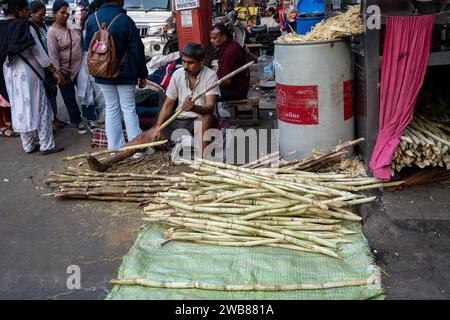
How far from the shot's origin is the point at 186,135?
564cm

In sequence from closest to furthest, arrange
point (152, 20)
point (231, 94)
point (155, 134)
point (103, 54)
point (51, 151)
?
point (155, 134) → point (103, 54) → point (51, 151) → point (231, 94) → point (152, 20)

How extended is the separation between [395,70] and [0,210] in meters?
4.05

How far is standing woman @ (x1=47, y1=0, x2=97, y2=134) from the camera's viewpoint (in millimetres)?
6941

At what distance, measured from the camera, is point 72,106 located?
7.47 meters

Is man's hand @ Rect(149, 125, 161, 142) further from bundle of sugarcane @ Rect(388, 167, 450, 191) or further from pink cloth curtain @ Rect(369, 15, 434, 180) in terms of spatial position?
bundle of sugarcane @ Rect(388, 167, 450, 191)

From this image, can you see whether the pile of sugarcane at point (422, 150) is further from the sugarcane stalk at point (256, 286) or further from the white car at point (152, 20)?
the white car at point (152, 20)

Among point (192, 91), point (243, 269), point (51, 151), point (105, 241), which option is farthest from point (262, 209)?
point (51, 151)

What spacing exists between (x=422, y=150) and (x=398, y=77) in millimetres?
663

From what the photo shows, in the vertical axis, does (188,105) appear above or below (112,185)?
above

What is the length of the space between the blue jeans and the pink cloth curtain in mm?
3003

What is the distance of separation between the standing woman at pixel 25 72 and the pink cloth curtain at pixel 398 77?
4359mm

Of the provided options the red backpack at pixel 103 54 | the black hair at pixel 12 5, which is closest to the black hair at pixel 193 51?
the red backpack at pixel 103 54

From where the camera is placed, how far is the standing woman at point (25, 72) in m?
6.08

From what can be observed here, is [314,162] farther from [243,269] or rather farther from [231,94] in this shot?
[231,94]
